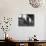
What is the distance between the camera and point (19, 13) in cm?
388

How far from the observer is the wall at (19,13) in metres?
3.86

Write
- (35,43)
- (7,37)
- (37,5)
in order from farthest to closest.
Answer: (37,5) → (7,37) → (35,43)

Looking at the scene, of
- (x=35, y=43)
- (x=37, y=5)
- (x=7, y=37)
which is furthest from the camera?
(x=37, y=5)

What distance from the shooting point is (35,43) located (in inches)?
132

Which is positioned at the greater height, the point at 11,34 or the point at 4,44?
the point at 11,34

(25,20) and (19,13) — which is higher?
(19,13)

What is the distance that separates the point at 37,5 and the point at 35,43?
127 cm

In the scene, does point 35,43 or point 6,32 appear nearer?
point 35,43

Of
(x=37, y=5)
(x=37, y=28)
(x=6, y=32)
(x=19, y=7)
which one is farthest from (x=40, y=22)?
(x=6, y=32)

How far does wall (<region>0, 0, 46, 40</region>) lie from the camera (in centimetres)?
386

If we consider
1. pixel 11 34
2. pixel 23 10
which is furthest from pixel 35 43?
pixel 23 10

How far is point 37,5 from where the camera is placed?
155 inches

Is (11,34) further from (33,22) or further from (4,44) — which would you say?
(33,22)

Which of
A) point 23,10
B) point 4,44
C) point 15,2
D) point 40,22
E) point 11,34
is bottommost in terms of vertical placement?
point 4,44
